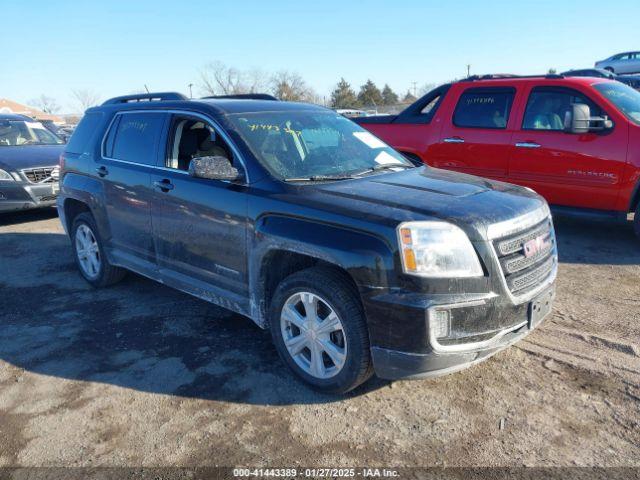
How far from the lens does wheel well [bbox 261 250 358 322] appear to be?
3.47 meters

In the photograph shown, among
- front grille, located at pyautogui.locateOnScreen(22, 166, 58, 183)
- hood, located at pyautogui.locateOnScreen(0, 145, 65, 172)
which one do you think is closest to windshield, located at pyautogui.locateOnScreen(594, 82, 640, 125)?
hood, located at pyautogui.locateOnScreen(0, 145, 65, 172)

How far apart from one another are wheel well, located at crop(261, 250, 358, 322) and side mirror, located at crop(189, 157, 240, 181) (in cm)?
63

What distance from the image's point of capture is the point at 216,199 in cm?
379

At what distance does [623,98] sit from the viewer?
6.41 m

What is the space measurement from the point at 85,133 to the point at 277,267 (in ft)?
10.2

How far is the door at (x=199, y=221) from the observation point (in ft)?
12.2

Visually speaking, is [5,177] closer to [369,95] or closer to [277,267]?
[277,267]

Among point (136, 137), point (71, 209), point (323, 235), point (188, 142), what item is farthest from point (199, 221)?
point (71, 209)

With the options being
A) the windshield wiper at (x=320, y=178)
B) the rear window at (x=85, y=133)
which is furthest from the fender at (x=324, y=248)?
the rear window at (x=85, y=133)

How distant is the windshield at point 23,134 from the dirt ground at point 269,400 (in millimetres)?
6186

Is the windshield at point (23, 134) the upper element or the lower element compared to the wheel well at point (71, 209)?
upper

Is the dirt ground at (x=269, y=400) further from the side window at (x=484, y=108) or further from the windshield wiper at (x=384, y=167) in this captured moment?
the side window at (x=484, y=108)

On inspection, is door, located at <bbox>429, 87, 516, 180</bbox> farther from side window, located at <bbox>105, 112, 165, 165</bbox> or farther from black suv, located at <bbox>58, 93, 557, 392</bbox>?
side window, located at <bbox>105, 112, 165, 165</bbox>

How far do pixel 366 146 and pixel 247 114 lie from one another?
101 centimetres
